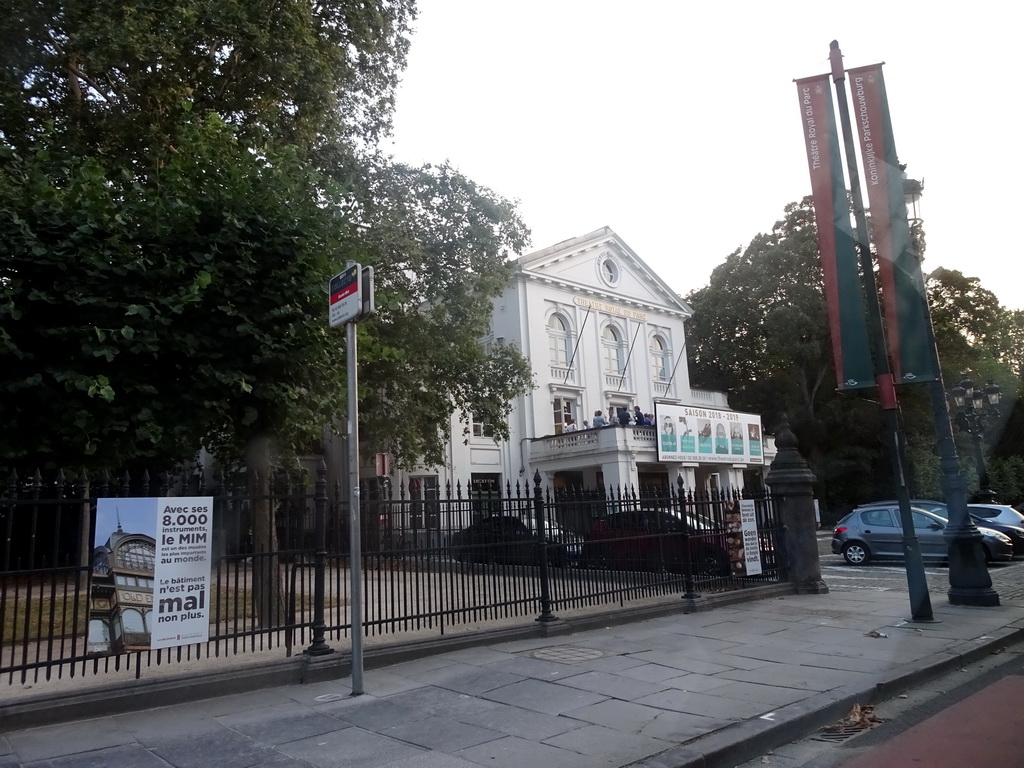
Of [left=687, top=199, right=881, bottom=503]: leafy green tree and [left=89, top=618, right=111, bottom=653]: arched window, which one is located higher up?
[left=687, top=199, right=881, bottom=503]: leafy green tree

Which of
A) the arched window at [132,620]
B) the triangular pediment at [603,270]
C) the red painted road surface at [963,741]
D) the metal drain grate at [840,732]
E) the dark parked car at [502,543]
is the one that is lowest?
the metal drain grate at [840,732]

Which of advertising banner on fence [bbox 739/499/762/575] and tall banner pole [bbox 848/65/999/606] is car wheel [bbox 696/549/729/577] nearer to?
advertising banner on fence [bbox 739/499/762/575]

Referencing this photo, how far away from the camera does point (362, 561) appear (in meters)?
8.37

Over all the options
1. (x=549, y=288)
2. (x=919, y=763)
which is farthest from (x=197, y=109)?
(x=549, y=288)

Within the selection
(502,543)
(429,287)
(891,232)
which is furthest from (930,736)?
(429,287)

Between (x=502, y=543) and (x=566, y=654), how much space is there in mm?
1717

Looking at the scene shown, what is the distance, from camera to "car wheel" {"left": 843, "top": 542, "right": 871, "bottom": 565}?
19.3 m

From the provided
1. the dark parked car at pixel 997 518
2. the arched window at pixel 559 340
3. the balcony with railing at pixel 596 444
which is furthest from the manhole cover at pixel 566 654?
the arched window at pixel 559 340

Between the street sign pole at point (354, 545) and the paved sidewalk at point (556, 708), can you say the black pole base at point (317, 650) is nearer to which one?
the paved sidewalk at point (556, 708)

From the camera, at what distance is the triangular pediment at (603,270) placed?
3441 centimetres

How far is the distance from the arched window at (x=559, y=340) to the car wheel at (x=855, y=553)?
17187 mm

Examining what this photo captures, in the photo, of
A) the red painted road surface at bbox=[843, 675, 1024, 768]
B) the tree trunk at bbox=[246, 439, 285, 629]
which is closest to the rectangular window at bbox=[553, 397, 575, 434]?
the tree trunk at bbox=[246, 439, 285, 629]

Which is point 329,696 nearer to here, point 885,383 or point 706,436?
point 885,383

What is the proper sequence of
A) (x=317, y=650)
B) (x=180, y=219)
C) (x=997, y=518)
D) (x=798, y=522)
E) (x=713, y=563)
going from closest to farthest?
(x=317, y=650) < (x=180, y=219) < (x=713, y=563) < (x=798, y=522) < (x=997, y=518)
